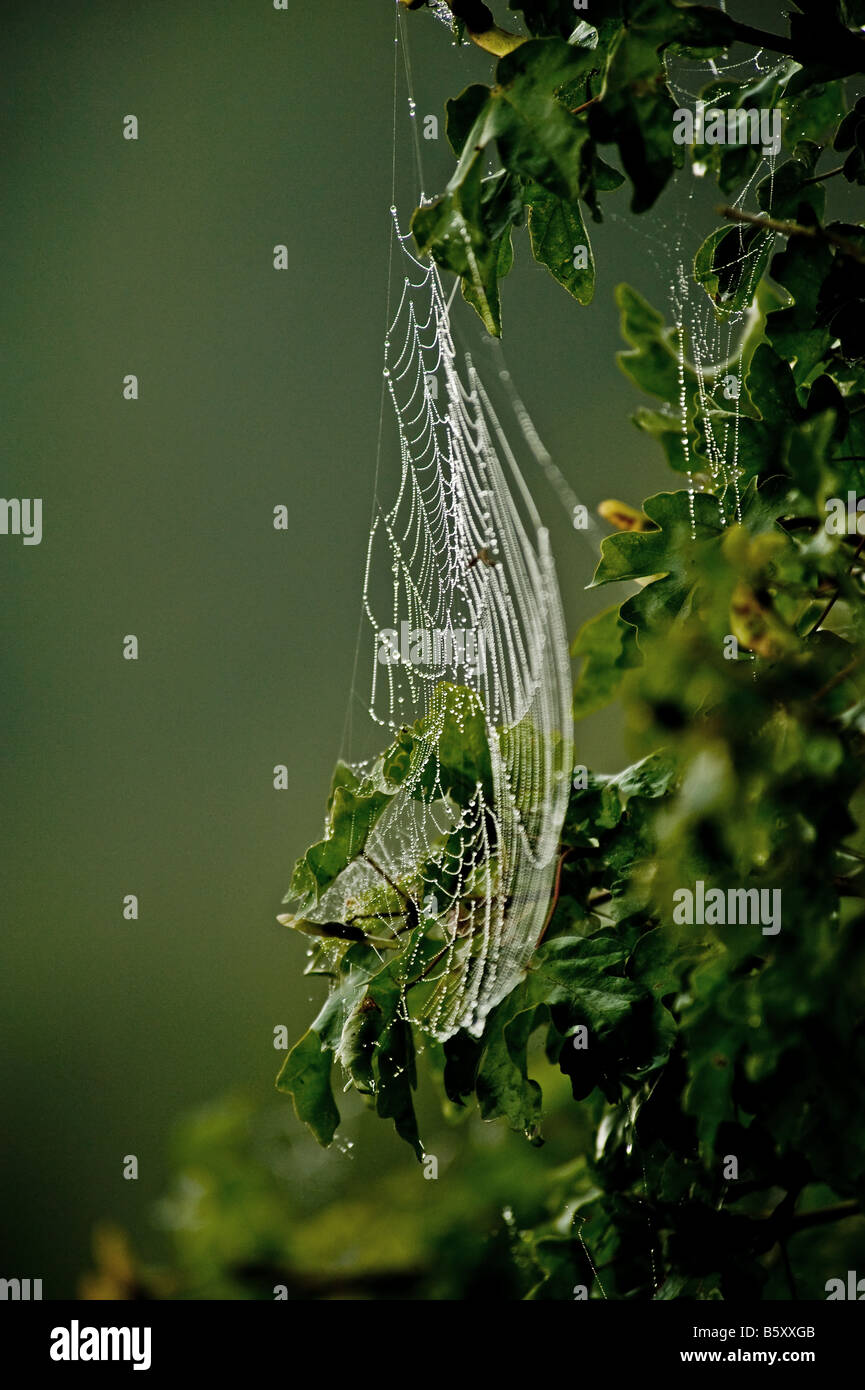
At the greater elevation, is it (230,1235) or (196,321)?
(196,321)

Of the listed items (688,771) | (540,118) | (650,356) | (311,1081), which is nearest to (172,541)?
(650,356)

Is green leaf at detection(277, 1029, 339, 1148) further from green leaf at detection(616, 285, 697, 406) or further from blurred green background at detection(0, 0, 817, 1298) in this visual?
blurred green background at detection(0, 0, 817, 1298)

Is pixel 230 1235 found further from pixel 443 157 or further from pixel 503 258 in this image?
pixel 443 157

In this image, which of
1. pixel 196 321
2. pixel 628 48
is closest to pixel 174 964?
pixel 196 321

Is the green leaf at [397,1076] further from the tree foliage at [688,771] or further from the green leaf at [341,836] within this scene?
the green leaf at [341,836]

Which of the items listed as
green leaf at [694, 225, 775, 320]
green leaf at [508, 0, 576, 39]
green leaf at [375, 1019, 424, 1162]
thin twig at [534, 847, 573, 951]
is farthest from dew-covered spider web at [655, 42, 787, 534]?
green leaf at [375, 1019, 424, 1162]

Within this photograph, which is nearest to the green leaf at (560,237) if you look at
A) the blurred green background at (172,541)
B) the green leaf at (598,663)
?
the green leaf at (598,663)
